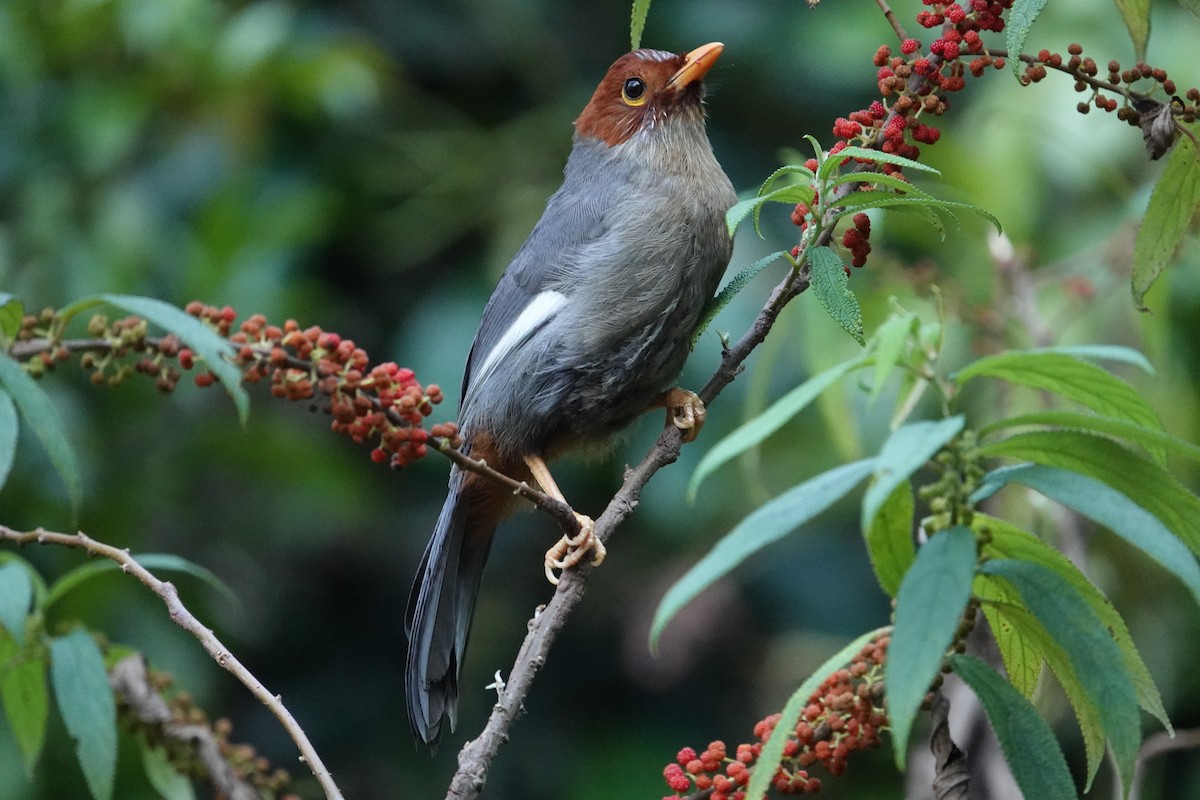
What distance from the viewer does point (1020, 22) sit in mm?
1550

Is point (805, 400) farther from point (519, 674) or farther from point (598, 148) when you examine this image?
point (598, 148)

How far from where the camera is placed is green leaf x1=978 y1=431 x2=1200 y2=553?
1358 millimetres

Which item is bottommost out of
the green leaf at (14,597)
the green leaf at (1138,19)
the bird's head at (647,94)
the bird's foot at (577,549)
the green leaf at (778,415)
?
the green leaf at (778,415)

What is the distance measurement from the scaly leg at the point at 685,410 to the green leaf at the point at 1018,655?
116 cm

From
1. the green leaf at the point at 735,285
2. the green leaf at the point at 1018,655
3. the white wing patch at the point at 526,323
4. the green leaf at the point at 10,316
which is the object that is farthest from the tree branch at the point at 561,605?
the white wing patch at the point at 526,323

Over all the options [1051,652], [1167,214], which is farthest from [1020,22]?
[1051,652]

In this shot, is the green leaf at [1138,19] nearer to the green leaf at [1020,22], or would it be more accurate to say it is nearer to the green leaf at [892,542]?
the green leaf at [1020,22]

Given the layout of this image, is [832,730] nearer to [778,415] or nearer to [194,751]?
[778,415]

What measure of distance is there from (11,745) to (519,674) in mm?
2627

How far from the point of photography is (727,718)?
18.0 ft

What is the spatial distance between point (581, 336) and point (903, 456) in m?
1.90

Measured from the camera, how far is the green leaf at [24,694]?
2.07 metres

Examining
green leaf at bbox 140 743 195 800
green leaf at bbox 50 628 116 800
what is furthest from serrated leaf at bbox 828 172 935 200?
green leaf at bbox 140 743 195 800

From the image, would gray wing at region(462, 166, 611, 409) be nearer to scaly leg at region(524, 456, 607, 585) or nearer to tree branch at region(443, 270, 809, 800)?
scaly leg at region(524, 456, 607, 585)
